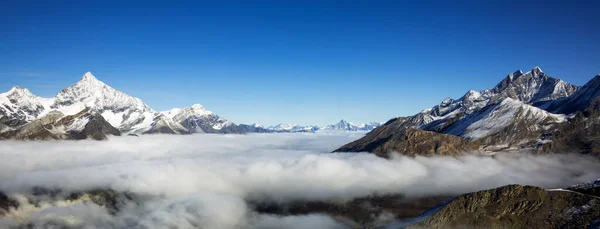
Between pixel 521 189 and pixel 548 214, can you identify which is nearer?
pixel 548 214

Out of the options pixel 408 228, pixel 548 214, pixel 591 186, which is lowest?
pixel 408 228

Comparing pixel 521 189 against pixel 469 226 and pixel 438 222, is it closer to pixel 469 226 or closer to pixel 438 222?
pixel 469 226

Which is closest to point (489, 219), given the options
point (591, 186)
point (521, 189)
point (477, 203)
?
point (477, 203)

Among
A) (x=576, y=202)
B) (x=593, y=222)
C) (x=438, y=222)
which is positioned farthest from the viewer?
(x=438, y=222)

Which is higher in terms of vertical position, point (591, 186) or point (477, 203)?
point (591, 186)

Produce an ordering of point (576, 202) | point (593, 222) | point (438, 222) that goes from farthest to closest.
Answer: point (438, 222) → point (576, 202) → point (593, 222)

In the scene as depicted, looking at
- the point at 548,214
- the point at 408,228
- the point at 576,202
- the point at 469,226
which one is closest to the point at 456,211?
the point at 469,226

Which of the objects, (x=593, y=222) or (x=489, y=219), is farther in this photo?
(x=489, y=219)

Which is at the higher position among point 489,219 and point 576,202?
point 576,202

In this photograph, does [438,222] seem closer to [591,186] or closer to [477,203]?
[477,203]

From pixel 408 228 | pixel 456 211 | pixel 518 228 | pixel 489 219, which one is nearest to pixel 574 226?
pixel 518 228
